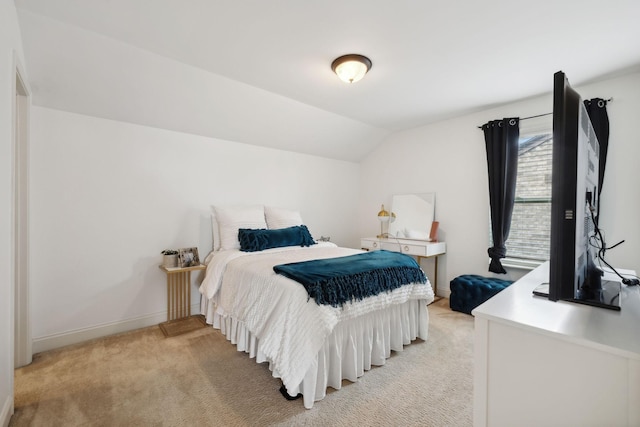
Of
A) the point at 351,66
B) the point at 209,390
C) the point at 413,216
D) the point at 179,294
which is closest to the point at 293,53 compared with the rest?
the point at 351,66

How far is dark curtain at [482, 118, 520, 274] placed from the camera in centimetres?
320

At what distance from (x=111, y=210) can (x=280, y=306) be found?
2.09m

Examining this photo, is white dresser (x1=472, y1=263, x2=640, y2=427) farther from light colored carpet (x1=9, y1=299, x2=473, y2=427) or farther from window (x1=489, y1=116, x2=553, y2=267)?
window (x1=489, y1=116, x2=553, y2=267)

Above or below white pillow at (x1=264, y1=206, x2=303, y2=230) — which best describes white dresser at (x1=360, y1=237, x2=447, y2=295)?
below

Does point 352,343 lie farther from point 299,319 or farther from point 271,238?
point 271,238

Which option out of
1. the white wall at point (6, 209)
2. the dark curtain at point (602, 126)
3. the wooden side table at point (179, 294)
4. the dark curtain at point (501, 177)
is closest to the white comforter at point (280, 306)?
the wooden side table at point (179, 294)

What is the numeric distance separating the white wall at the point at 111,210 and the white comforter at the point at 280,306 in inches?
31.3

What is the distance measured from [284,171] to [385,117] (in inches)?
62.7

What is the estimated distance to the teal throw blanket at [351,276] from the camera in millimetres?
1796

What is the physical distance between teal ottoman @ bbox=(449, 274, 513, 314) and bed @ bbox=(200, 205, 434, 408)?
903 millimetres

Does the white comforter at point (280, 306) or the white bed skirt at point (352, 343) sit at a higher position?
the white comforter at point (280, 306)

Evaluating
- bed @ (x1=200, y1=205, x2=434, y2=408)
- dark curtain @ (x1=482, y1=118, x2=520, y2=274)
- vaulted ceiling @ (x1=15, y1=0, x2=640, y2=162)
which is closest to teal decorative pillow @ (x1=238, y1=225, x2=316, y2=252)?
bed @ (x1=200, y1=205, x2=434, y2=408)

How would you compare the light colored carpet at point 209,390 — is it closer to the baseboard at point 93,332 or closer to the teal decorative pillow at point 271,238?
the baseboard at point 93,332

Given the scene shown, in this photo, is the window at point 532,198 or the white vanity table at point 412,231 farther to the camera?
the white vanity table at point 412,231
